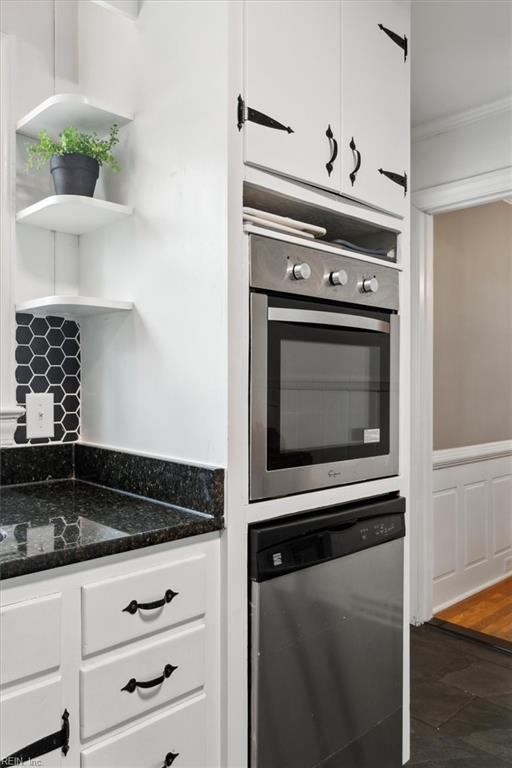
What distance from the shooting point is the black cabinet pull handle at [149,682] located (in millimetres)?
1271

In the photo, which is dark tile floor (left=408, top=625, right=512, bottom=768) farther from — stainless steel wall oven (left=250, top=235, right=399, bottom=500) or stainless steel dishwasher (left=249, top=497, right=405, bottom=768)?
stainless steel wall oven (left=250, top=235, right=399, bottom=500)

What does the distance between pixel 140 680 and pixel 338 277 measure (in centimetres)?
113

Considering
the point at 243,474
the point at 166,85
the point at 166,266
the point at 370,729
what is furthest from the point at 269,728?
the point at 166,85

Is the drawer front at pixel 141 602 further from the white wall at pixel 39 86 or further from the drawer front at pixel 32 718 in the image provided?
the white wall at pixel 39 86

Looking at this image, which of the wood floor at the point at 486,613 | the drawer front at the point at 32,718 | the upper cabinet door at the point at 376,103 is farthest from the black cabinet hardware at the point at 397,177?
the wood floor at the point at 486,613

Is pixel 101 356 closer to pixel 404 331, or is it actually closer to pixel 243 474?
pixel 243 474

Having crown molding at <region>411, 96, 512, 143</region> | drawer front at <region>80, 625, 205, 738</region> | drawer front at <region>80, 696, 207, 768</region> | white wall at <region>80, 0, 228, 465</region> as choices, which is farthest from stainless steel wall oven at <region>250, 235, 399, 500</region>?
crown molding at <region>411, 96, 512, 143</region>

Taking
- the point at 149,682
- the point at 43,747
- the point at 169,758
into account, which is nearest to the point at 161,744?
the point at 169,758

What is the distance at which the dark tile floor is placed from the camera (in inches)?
79.7

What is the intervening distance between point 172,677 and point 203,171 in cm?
120

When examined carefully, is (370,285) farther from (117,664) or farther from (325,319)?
(117,664)

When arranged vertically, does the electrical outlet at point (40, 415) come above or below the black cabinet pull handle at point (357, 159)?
Answer: below

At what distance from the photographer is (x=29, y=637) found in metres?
1.12

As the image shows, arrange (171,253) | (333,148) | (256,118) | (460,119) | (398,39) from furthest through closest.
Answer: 1. (460,119)
2. (398,39)
3. (333,148)
4. (171,253)
5. (256,118)
